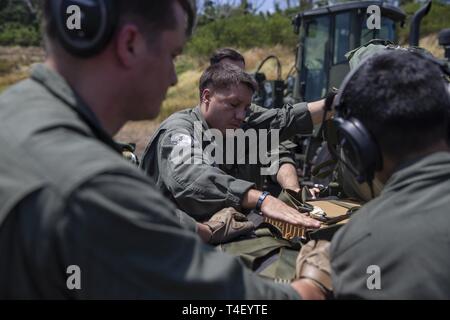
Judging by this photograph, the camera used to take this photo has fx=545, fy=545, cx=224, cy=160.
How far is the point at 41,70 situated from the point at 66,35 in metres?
0.10

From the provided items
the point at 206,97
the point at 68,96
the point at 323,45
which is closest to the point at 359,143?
the point at 68,96

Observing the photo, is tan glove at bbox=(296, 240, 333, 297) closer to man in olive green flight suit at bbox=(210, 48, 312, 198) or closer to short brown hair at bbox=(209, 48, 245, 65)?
man in olive green flight suit at bbox=(210, 48, 312, 198)

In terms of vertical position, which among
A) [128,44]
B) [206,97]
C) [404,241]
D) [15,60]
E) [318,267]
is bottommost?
[15,60]

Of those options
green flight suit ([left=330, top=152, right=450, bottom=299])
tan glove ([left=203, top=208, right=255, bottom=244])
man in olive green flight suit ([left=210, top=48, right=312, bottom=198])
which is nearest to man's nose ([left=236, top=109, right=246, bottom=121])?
man in olive green flight suit ([left=210, top=48, right=312, bottom=198])

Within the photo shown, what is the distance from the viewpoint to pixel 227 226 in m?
2.36

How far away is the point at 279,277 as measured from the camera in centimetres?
191

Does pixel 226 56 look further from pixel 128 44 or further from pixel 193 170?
pixel 128 44

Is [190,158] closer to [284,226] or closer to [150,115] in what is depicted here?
[284,226]

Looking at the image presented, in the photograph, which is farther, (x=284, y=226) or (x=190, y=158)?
(x=190, y=158)

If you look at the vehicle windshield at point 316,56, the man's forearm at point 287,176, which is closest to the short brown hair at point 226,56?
Answer: the man's forearm at point 287,176

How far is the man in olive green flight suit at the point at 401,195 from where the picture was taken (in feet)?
4.53

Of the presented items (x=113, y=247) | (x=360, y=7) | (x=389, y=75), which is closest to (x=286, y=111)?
(x=389, y=75)

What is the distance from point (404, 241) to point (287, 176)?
282 centimetres

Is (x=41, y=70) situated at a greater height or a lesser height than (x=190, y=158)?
greater
